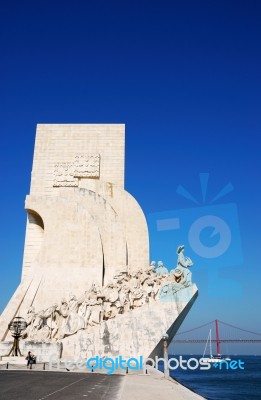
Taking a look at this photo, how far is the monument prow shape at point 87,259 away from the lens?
11844mm

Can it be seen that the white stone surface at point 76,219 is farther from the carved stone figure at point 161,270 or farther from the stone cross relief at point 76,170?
the carved stone figure at point 161,270

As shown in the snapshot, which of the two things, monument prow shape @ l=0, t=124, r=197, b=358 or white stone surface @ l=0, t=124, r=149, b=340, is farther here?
white stone surface @ l=0, t=124, r=149, b=340

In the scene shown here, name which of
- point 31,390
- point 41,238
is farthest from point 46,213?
point 31,390

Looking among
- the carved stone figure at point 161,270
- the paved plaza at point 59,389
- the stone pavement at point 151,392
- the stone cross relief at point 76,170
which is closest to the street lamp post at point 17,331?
the paved plaza at point 59,389

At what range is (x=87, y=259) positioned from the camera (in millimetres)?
15516

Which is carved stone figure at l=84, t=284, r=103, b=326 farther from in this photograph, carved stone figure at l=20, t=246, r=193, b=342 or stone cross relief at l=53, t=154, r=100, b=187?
stone cross relief at l=53, t=154, r=100, b=187

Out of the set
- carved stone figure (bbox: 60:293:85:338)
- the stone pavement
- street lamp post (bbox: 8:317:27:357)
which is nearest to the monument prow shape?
carved stone figure (bbox: 60:293:85:338)

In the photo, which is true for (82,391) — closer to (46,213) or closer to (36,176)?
(46,213)

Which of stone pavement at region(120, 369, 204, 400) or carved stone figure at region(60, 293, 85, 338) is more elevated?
carved stone figure at region(60, 293, 85, 338)

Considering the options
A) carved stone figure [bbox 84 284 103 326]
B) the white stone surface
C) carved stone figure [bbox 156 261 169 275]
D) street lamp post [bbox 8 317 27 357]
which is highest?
the white stone surface

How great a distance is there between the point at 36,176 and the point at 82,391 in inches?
521

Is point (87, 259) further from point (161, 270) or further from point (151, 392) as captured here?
point (151, 392)

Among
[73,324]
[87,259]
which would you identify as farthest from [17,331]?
[87,259]

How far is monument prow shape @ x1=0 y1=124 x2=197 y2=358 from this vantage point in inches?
466
